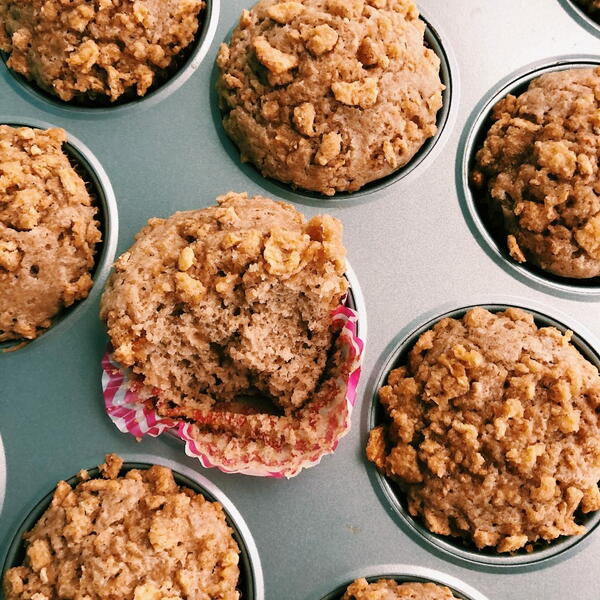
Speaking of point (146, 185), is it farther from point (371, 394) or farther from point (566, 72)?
point (566, 72)

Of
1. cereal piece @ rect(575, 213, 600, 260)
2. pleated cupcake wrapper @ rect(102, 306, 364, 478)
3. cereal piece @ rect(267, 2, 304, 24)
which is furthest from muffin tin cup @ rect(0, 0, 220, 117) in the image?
cereal piece @ rect(575, 213, 600, 260)

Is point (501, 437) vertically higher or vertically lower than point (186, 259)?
lower

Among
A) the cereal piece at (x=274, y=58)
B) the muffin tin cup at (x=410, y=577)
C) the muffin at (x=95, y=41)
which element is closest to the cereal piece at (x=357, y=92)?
the cereal piece at (x=274, y=58)

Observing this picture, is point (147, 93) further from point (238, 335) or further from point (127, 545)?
point (127, 545)

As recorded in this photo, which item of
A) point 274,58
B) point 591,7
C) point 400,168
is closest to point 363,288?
point 400,168

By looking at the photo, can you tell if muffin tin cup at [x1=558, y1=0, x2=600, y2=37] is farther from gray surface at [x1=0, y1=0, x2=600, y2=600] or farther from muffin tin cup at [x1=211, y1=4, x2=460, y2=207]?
muffin tin cup at [x1=211, y1=4, x2=460, y2=207]

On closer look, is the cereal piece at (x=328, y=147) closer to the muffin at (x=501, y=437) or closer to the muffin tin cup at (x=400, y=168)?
the muffin tin cup at (x=400, y=168)
